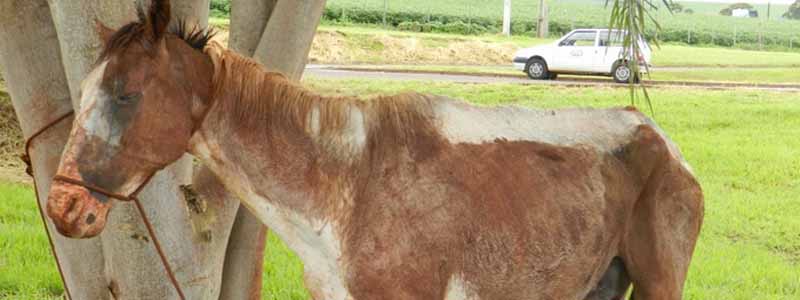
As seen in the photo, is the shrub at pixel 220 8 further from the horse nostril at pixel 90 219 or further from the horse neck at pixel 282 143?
the horse nostril at pixel 90 219

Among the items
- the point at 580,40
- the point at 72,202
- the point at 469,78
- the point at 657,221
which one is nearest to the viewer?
the point at 72,202

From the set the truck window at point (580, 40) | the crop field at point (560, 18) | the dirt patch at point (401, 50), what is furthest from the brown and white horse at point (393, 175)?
the crop field at point (560, 18)

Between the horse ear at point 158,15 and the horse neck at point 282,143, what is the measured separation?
268 millimetres

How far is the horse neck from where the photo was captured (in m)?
3.39

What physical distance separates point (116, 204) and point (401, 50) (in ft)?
91.1

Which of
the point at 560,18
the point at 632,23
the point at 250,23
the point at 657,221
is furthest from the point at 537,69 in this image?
the point at 560,18

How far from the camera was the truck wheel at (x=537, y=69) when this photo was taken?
83.5 ft

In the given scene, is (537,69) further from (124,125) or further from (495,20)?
(495,20)

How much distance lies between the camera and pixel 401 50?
31.5m

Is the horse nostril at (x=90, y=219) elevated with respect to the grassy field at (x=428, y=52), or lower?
elevated

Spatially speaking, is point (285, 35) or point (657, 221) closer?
point (657, 221)

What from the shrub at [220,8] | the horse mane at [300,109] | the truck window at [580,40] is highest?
the horse mane at [300,109]

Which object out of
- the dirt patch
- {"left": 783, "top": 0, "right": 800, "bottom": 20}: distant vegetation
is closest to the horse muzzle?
the dirt patch

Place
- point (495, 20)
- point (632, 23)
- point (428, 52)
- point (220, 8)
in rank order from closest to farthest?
point (632, 23) < point (428, 52) < point (220, 8) < point (495, 20)
